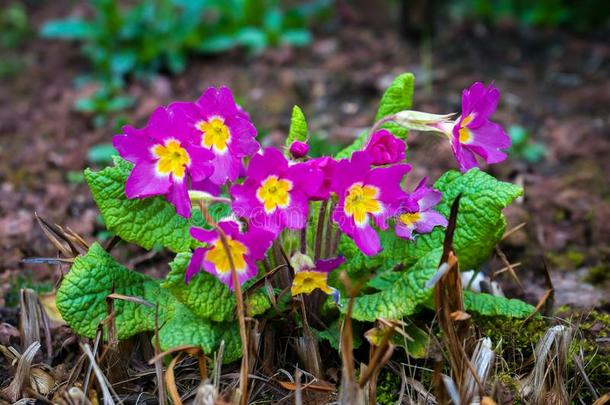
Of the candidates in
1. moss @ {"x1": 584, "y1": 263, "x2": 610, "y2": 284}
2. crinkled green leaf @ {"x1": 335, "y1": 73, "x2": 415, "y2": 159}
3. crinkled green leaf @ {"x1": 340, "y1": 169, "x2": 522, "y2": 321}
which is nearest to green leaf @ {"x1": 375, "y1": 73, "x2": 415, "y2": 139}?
crinkled green leaf @ {"x1": 335, "y1": 73, "x2": 415, "y2": 159}

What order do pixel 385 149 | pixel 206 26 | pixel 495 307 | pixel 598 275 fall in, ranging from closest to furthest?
pixel 385 149, pixel 495 307, pixel 598 275, pixel 206 26

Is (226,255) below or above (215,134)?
below

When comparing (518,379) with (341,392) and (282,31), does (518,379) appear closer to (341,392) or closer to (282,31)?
(341,392)

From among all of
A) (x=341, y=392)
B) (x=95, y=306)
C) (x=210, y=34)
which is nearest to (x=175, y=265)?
(x=95, y=306)

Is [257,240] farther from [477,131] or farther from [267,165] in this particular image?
[477,131]

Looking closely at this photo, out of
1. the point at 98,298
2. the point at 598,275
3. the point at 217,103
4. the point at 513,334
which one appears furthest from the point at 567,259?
the point at 98,298

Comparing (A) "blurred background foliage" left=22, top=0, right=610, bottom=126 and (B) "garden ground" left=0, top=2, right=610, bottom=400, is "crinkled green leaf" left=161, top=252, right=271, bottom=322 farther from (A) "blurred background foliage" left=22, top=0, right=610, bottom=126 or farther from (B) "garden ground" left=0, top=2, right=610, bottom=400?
(A) "blurred background foliage" left=22, top=0, right=610, bottom=126

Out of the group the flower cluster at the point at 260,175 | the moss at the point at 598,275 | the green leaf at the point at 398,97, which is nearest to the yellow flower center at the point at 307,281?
the flower cluster at the point at 260,175
